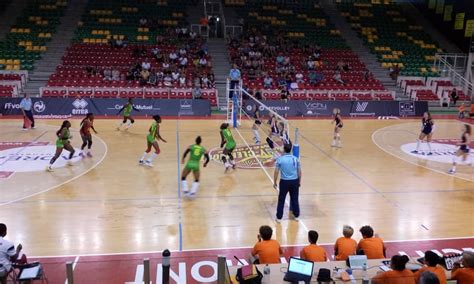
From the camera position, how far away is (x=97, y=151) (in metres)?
17.7

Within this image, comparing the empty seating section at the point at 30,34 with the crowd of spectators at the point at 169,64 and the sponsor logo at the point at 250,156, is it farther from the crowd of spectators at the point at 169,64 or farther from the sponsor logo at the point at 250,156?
the sponsor logo at the point at 250,156

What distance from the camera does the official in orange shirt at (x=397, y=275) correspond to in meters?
5.95

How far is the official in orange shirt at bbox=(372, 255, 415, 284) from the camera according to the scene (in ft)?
19.5

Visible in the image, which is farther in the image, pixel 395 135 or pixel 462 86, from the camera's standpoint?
pixel 462 86

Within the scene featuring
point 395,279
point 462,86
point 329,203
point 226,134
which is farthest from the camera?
point 462,86

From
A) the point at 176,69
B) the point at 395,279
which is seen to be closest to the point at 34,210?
the point at 395,279

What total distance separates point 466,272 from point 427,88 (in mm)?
29992

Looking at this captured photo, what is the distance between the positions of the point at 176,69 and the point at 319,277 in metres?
27.1

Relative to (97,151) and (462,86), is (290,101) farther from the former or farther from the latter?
(462,86)

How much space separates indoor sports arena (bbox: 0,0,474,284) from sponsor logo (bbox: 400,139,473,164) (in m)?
0.18

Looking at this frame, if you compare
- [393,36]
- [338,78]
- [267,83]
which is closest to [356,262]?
[267,83]

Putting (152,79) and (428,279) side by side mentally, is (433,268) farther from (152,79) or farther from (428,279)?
(152,79)

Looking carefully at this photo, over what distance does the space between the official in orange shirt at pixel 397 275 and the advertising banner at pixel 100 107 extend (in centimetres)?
2120

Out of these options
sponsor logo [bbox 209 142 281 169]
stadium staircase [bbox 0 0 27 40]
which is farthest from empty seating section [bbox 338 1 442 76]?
stadium staircase [bbox 0 0 27 40]
